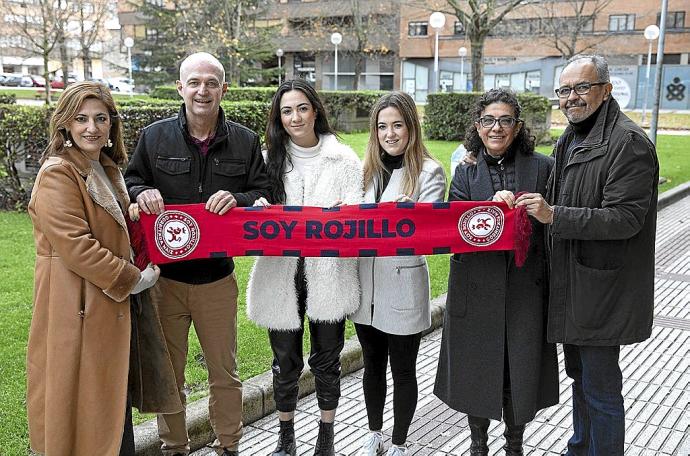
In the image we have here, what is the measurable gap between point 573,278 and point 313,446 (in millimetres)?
2027

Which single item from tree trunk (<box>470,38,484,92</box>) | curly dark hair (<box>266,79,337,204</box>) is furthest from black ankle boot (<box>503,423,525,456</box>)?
tree trunk (<box>470,38,484,92</box>)

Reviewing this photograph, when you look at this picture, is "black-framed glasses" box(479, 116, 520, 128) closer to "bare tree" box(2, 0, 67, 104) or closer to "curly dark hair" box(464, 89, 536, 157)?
"curly dark hair" box(464, 89, 536, 157)

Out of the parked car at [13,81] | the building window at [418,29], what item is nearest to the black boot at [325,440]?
the building window at [418,29]

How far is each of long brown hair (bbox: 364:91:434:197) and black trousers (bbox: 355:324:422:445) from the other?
0.88 m

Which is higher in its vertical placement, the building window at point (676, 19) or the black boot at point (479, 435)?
the building window at point (676, 19)

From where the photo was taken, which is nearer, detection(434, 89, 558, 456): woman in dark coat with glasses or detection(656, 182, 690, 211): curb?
detection(434, 89, 558, 456): woman in dark coat with glasses

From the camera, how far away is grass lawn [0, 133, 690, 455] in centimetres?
415

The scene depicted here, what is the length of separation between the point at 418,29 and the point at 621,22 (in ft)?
49.0

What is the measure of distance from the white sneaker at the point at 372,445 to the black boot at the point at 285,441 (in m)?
0.44

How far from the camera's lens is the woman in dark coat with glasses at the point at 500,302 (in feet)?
12.0

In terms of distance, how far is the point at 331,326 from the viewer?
3.93 meters

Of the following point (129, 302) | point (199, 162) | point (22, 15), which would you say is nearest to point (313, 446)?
point (129, 302)

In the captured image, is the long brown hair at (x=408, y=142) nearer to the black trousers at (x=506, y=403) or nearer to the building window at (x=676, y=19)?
the black trousers at (x=506, y=403)

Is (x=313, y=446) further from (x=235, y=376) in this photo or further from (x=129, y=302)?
(x=129, y=302)
